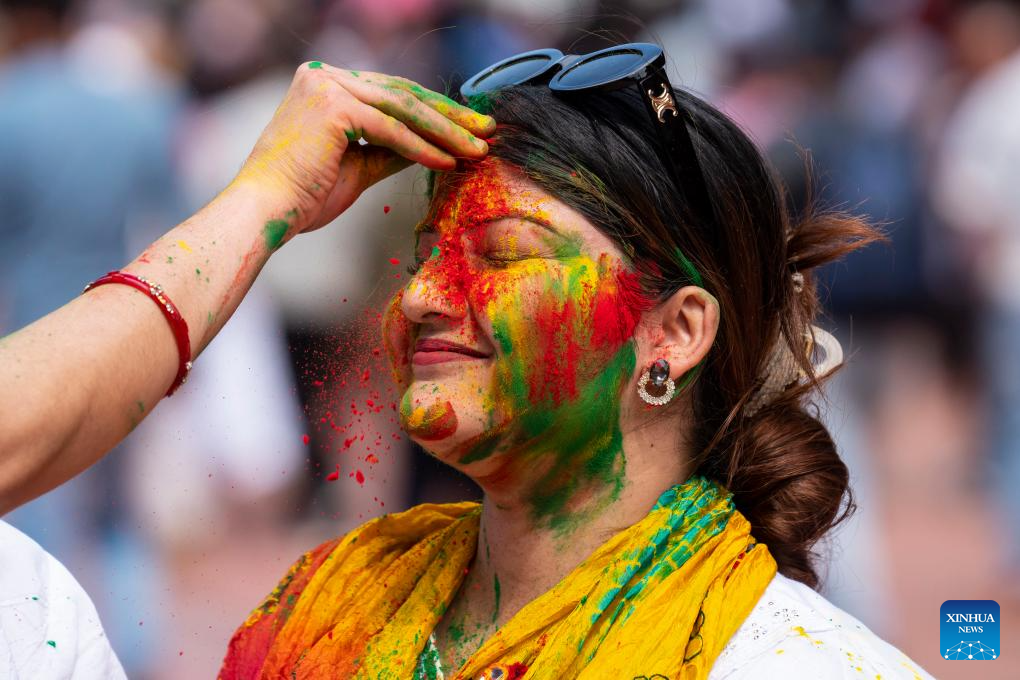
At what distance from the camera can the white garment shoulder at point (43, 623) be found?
5.88 ft

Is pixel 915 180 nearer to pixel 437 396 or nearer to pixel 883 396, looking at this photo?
pixel 883 396

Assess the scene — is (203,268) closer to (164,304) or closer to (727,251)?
(164,304)

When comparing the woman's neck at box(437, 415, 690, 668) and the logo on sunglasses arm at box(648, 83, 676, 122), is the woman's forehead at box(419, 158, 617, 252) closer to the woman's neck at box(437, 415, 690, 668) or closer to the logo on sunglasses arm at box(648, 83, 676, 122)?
the logo on sunglasses arm at box(648, 83, 676, 122)

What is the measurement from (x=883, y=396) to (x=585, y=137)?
9.90 ft

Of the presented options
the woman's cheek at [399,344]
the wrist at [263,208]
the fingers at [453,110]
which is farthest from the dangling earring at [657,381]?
the wrist at [263,208]

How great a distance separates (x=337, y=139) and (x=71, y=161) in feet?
8.49

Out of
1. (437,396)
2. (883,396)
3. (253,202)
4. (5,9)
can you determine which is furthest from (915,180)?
(5,9)

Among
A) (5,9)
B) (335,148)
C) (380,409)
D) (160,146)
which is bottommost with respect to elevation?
(380,409)

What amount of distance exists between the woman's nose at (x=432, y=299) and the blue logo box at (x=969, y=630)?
258cm

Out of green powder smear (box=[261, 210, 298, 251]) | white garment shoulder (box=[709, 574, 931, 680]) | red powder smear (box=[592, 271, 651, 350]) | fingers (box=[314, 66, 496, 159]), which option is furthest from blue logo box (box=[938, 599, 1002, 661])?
green powder smear (box=[261, 210, 298, 251])

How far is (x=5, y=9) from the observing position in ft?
14.9

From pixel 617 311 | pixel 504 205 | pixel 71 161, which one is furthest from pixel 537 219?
pixel 71 161

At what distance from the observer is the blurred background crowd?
3.01m

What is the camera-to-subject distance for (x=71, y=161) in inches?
158
